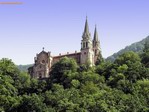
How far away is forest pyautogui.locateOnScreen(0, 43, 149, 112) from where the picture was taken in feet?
180

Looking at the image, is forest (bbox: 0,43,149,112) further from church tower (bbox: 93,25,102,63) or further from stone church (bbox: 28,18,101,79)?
church tower (bbox: 93,25,102,63)

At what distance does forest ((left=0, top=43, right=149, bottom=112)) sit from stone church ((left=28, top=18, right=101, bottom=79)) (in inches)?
177

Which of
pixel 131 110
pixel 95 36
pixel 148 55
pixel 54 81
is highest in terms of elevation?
pixel 95 36

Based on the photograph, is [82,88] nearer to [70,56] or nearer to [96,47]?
[70,56]

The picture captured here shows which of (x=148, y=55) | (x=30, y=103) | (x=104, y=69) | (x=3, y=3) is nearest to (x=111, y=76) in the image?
(x=104, y=69)

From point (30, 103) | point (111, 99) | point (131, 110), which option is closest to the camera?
point (131, 110)

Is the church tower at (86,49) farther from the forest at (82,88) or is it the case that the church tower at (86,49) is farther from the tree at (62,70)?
the tree at (62,70)

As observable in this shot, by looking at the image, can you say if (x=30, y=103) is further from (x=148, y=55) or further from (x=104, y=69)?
(x=148, y=55)

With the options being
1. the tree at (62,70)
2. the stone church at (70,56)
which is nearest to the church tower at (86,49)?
the stone church at (70,56)

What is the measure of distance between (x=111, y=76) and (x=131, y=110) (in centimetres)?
2363

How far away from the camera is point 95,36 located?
106 meters

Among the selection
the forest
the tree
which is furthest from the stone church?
the tree

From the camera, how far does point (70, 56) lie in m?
96.4

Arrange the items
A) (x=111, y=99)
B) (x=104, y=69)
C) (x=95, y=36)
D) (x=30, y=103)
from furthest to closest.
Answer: (x=95, y=36) < (x=104, y=69) < (x=30, y=103) < (x=111, y=99)
